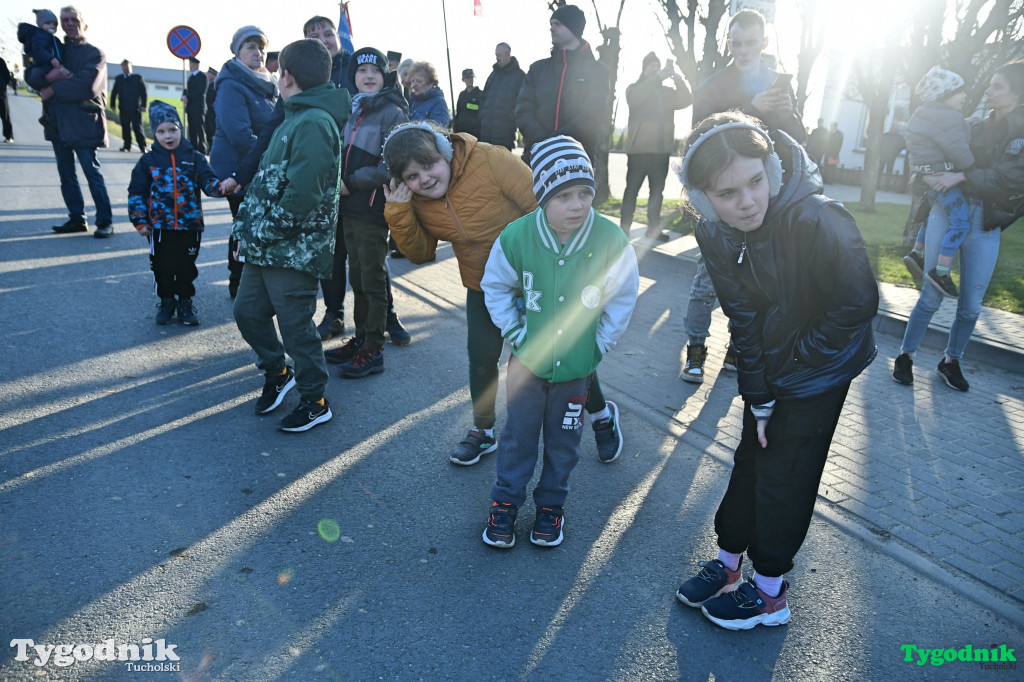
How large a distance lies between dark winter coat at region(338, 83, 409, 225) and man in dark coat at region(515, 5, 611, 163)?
2434 millimetres

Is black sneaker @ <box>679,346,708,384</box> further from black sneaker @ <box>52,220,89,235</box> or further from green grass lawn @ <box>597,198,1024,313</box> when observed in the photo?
black sneaker @ <box>52,220,89,235</box>

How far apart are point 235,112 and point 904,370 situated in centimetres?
535

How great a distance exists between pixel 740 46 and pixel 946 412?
2828 millimetres

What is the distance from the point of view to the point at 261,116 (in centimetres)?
548

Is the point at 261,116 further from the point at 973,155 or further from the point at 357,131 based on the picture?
the point at 973,155

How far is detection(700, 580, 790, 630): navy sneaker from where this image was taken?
2604 millimetres

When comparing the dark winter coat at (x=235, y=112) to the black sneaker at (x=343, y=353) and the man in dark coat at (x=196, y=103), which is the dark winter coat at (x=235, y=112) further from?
the man in dark coat at (x=196, y=103)

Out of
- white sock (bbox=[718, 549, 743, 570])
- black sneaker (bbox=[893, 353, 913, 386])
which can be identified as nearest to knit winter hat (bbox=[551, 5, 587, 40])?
black sneaker (bbox=[893, 353, 913, 386])

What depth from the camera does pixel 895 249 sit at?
996 centimetres

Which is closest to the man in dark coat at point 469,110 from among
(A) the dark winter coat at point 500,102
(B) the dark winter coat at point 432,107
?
(A) the dark winter coat at point 500,102

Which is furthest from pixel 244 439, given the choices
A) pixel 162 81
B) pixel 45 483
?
pixel 162 81

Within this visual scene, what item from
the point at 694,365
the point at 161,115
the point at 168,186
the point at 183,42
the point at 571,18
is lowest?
the point at 694,365

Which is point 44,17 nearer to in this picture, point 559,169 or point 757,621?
point 559,169

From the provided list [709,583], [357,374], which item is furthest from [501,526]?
[357,374]
